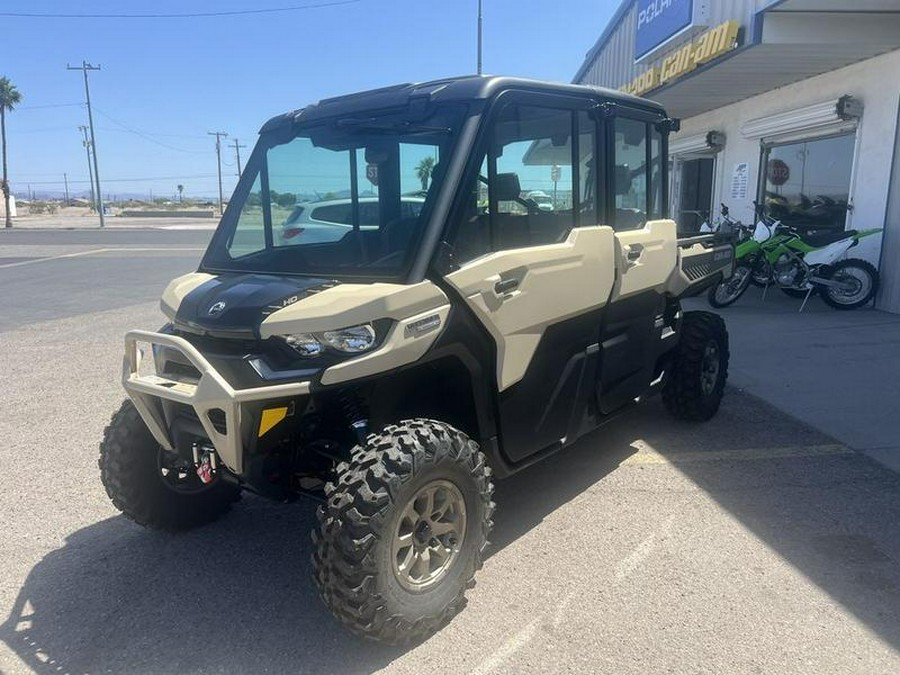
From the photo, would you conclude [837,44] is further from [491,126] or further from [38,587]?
[38,587]

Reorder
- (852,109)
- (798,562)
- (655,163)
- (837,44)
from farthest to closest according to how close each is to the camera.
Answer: (852,109), (837,44), (655,163), (798,562)

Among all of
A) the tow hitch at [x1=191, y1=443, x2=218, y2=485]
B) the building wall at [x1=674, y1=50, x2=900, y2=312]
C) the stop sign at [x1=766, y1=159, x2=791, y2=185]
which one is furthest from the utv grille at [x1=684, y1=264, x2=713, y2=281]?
the stop sign at [x1=766, y1=159, x2=791, y2=185]

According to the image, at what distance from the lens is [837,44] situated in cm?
902

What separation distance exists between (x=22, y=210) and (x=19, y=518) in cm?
8514

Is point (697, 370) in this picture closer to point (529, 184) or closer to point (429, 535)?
point (529, 184)

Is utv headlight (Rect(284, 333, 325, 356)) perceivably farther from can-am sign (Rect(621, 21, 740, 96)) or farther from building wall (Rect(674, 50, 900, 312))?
building wall (Rect(674, 50, 900, 312))

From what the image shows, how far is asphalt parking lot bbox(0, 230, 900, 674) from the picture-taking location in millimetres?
2773

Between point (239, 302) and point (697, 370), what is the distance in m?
3.50

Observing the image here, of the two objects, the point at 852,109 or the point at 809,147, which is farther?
the point at 809,147

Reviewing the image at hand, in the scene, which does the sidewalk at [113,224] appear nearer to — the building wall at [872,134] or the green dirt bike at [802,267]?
the green dirt bike at [802,267]

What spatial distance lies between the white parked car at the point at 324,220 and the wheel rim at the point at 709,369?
2.94 meters

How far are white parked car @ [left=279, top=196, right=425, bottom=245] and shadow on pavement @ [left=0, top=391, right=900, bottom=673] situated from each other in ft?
5.15

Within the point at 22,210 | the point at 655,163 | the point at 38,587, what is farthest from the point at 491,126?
the point at 22,210

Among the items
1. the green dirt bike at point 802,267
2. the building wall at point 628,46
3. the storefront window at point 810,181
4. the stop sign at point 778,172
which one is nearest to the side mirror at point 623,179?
the green dirt bike at point 802,267
